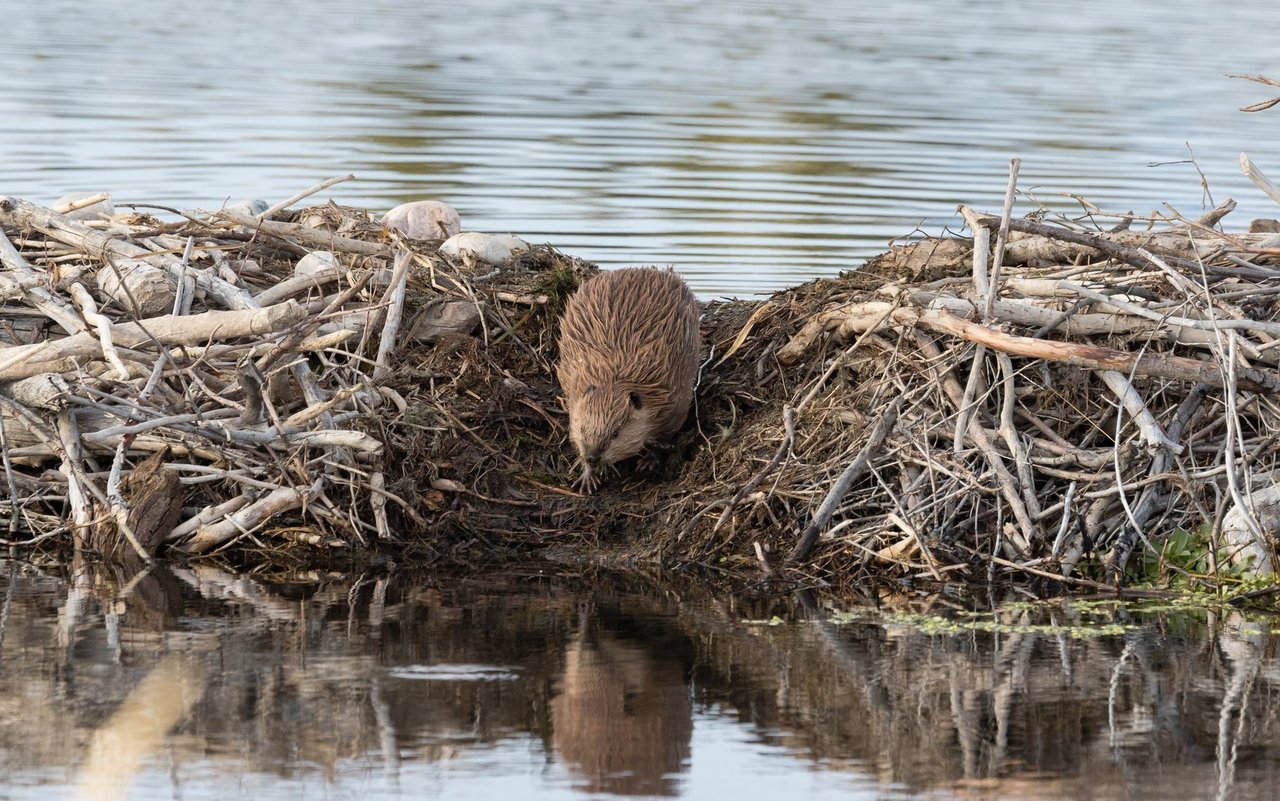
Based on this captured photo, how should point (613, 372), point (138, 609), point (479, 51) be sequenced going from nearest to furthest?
point (138, 609) → point (613, 372) → point (479, 51)

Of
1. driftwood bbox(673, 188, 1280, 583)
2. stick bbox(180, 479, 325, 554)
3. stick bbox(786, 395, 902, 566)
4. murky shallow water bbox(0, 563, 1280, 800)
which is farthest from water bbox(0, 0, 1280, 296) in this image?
stick bbox(180, 479, 325, 554)

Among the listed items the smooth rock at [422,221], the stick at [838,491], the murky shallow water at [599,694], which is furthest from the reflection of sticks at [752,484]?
the smooth rock at [422,221]

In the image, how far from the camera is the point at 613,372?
7699mm

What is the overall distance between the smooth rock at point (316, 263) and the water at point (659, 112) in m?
3.55

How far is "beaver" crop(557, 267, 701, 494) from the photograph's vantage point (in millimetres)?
7668

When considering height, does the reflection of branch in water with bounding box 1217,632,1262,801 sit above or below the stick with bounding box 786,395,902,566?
below

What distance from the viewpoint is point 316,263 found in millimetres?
8492

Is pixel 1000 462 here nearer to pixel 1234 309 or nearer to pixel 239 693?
pixel 1234 309

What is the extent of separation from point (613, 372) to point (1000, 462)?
1.66 metres

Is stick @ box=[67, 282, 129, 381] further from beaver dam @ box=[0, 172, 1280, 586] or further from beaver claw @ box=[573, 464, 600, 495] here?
beaver claw @ box=[573, 464, 600, 495]

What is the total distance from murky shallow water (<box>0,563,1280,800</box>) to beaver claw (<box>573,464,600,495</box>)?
635 mm

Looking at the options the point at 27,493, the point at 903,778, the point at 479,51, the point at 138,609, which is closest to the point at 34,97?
the point at 479,51

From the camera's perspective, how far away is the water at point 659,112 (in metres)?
14.3

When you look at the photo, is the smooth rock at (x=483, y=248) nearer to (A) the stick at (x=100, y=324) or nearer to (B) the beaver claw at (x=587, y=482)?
(B) the beaver claw at (x=587, y=482)
